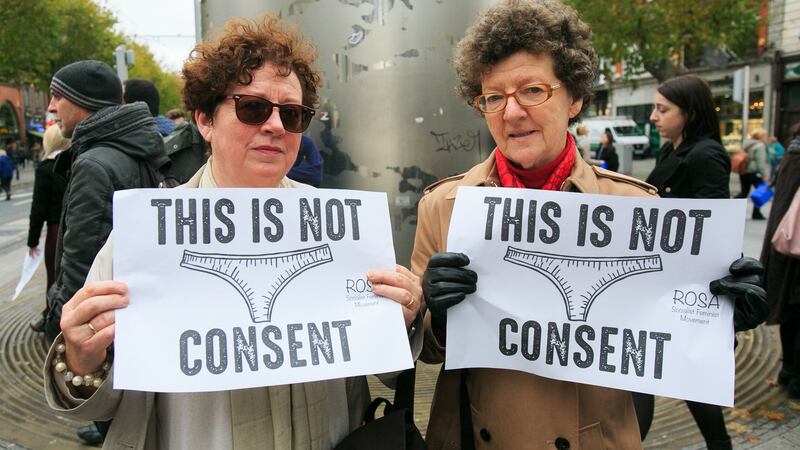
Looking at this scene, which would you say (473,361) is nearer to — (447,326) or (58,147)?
(447,326)

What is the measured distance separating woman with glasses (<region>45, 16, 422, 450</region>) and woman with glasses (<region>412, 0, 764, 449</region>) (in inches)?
8.4

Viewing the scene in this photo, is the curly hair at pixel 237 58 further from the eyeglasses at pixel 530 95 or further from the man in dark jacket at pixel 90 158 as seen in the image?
the man in dark jacket at pixel 90 158

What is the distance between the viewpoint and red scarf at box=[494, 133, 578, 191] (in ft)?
6.23

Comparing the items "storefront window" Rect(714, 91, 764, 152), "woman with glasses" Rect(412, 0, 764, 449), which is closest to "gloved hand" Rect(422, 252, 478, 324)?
→ "woman with glasses" Rect(412, 0, 764, 449)

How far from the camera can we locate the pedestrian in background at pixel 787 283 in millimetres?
4121

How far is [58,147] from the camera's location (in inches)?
206

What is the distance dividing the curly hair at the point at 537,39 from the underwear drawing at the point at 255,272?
0.86 meters

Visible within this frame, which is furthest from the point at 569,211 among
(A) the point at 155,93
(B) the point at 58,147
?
(B) the point at 58,147

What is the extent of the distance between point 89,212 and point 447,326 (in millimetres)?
1802

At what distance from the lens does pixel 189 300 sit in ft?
5.08

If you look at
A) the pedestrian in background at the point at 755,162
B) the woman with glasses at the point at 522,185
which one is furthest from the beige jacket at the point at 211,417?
the pedestrian in background at the point at 755,162

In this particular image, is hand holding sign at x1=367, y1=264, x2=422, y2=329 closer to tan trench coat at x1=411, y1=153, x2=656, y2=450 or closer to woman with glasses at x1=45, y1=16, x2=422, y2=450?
woman with glasses at x1=45, y1=16, x2=422, y2=450

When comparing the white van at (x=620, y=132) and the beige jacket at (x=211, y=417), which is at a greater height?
the white van at (x=620, y=132)

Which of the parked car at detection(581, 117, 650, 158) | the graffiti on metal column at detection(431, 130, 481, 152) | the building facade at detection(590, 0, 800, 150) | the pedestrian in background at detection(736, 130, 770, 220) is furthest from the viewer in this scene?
the parked car at detection(581, 117, 650, 158)
